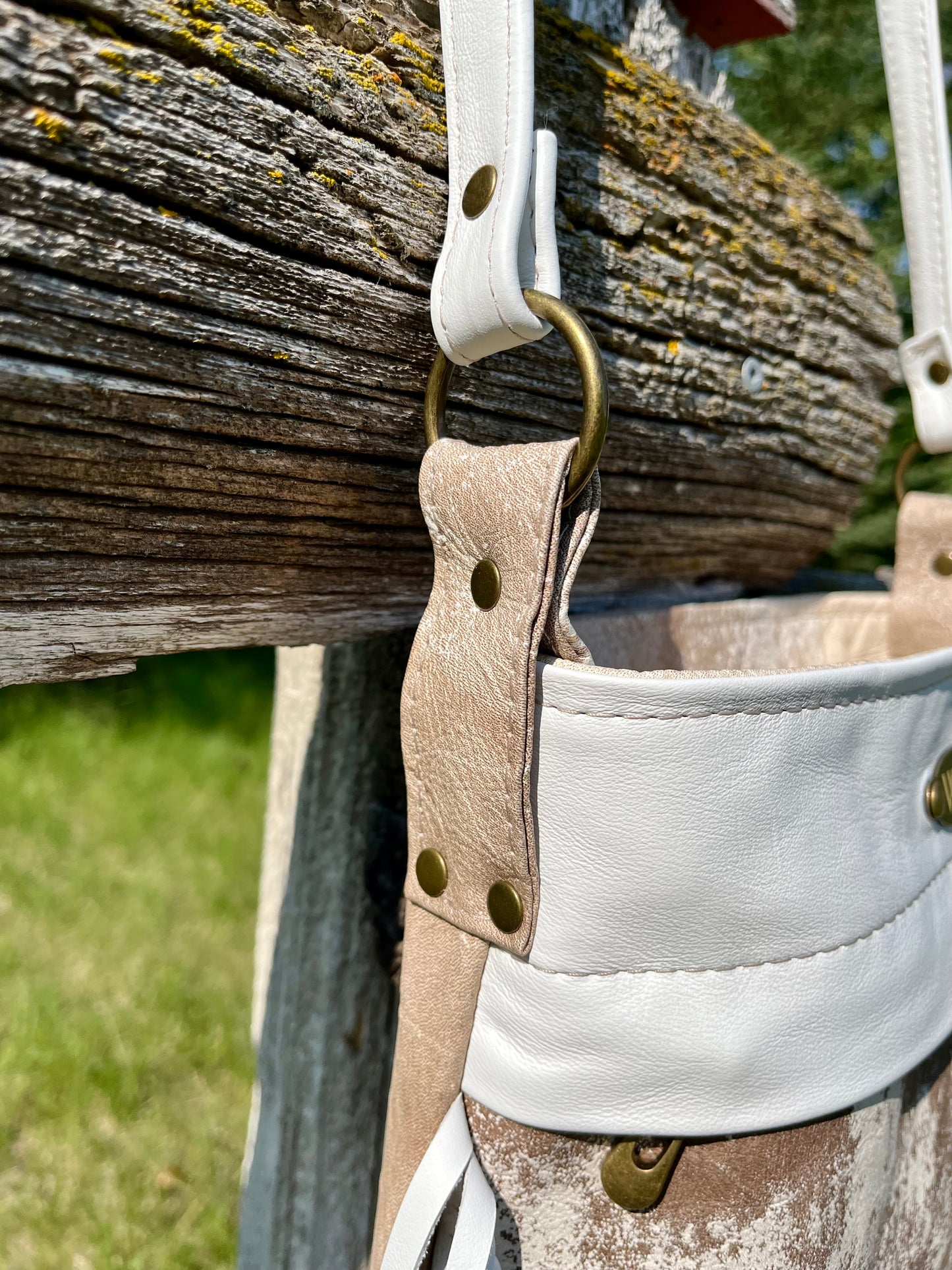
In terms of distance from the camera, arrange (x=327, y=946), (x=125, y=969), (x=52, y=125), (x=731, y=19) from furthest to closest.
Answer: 1. (x=125, y=969)
2. (x=327, y=946)
3. (x=731, y=19)
4. (x=52, y=125)

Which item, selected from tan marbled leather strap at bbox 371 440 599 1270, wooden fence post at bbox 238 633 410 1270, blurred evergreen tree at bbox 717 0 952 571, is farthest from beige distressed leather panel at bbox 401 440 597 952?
blurred evergreen tree at bbox 717 0 952 571

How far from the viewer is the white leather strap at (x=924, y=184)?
959mm

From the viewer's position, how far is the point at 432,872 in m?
0.67

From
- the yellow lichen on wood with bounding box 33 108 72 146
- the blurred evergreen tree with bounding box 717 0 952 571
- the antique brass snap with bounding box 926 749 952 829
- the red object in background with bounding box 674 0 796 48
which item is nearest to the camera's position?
the yellow lichen on wood with bounding box 33 108 72 146

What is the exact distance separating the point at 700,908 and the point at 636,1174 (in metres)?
0.20

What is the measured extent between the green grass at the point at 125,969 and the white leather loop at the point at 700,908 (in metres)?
1.42

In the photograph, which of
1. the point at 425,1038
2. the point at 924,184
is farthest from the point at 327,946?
the point at 924,184

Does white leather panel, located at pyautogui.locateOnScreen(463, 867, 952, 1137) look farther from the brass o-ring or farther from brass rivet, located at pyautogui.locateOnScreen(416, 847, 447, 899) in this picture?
the brass o-ring

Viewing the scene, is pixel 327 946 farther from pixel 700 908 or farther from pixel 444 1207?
pixel 700 908

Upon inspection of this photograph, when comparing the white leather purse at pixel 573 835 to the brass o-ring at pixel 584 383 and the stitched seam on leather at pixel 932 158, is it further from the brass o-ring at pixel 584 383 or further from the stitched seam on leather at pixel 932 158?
the stitched seam on leather at pixel 932 158

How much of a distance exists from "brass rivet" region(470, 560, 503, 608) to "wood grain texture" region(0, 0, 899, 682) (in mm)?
170

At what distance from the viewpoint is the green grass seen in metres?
1.72

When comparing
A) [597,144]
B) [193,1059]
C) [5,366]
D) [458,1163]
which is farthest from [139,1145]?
[597,144]

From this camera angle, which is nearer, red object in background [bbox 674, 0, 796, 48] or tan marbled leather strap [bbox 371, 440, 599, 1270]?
tan marbled leather strap [bbox 371, 440, 599, 1270]
